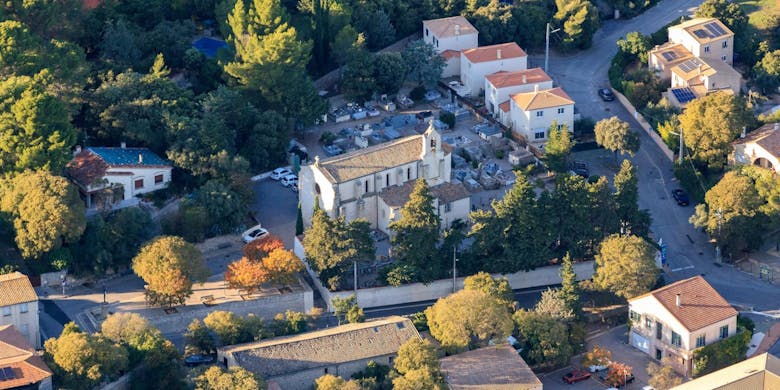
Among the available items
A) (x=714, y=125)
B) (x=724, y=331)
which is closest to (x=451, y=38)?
(x=714, y=125)

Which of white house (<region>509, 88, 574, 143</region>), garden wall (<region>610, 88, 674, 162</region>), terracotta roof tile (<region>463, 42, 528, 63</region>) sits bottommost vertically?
garden wall (<region>610, 88, 674, 162</region>)

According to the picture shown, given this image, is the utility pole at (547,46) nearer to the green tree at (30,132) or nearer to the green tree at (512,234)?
Answer: the green tree at (512,234)

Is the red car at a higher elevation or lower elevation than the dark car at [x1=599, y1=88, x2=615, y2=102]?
lower

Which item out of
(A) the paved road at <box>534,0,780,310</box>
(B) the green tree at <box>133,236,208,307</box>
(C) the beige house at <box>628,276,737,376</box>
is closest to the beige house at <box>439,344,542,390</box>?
(C) the beige house at <box>628,276,737,376</box>

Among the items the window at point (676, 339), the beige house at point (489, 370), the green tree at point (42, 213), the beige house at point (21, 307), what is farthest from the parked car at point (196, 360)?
the window at point (676, 339)

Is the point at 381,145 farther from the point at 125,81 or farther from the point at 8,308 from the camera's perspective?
the point at 8,308

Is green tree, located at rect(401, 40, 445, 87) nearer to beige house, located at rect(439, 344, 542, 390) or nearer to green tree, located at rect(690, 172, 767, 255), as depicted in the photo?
green tree, located at rect(690, 172, 767, 255)
